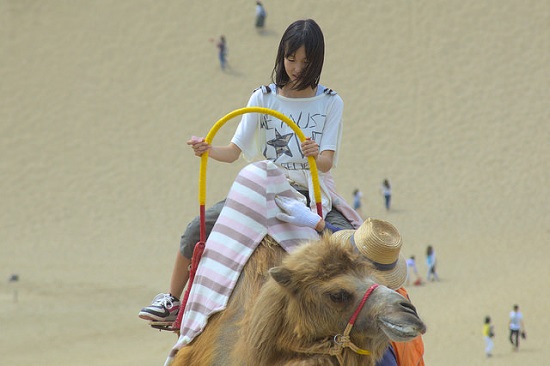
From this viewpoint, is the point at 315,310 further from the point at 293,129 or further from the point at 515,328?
the point at 515,328

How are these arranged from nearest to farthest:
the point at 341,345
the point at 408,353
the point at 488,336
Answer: the point at 341,345 → the point at 408,353 → the point at 488,336

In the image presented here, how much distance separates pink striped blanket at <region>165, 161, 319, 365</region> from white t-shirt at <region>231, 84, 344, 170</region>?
31cm

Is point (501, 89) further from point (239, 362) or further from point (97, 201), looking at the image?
point (239, 362)

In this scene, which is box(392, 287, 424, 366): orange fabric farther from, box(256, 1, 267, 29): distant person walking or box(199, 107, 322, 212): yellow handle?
box(256, 1, 267, 29): distant person walking

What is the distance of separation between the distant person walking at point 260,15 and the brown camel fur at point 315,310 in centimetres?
3344

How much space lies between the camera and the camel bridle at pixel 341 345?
14.1 feet

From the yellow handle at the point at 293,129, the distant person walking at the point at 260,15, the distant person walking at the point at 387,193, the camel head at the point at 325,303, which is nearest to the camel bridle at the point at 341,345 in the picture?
the camel head at the point at 325,303

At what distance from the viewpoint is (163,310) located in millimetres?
5664

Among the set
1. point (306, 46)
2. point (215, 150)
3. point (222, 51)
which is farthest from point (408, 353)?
point (222, 51)

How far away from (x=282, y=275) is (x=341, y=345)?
1.29 feet

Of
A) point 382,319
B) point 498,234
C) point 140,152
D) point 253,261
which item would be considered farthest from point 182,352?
point 140,152

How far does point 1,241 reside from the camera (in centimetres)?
2934

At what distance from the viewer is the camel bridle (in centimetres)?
429

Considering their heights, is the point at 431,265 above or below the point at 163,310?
below
